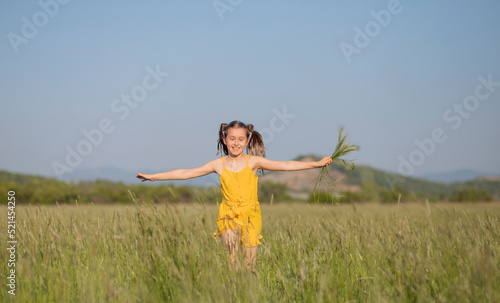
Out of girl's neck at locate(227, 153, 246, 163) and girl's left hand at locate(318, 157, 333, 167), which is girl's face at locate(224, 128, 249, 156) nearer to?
girl's neck at locate(227, 153, 246, 163)

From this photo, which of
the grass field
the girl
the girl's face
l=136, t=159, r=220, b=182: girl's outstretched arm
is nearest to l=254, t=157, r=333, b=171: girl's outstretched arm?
the girl

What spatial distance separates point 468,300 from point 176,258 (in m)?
2.11

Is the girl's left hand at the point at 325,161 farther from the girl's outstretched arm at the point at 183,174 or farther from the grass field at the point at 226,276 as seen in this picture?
the girl's outstretched arm at the point at 183,174

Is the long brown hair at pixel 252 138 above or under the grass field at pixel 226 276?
above

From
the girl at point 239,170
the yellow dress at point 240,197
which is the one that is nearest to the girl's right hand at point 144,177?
the girl at point 239,170

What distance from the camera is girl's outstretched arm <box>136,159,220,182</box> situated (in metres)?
5.05

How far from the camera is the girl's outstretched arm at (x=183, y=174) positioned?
5055 mm

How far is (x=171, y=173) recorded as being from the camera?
203 inches

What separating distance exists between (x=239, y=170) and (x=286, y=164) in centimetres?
56

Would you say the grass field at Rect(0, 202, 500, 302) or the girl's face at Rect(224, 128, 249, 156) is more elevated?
the girl's face at Rect(224, 128, 249, 156)

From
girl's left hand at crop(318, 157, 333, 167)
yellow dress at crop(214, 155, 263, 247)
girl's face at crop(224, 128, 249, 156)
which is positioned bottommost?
yellow dress at crop(214, 155, 263, 247)

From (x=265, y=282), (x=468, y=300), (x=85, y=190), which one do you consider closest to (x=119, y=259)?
(x=265, y=282)

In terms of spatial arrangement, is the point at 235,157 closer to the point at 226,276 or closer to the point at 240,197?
the point at 240,197

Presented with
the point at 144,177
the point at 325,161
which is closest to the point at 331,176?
the point at 325,161
